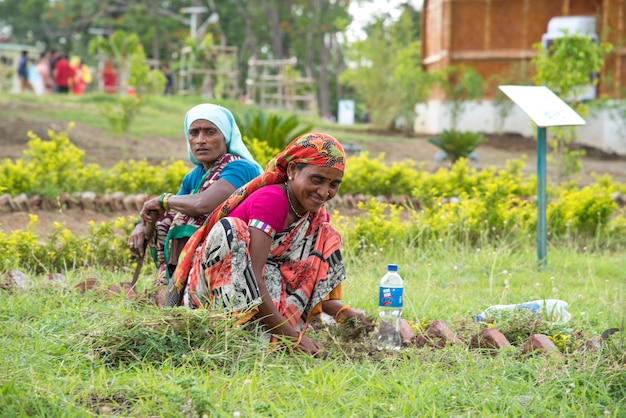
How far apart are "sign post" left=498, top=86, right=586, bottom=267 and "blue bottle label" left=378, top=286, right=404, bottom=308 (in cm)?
218

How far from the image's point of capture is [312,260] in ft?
13.1

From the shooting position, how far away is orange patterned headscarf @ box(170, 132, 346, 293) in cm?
368

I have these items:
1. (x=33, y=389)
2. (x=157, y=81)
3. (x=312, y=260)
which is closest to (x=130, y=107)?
(x=157, y=81)

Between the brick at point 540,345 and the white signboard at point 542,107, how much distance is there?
2.12 meters

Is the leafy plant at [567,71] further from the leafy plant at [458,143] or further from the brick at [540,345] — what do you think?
the brick at [540,345]

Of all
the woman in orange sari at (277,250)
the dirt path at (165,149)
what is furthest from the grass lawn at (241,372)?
the dirt path at (165,149)

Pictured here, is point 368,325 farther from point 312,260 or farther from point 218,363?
point 218,363

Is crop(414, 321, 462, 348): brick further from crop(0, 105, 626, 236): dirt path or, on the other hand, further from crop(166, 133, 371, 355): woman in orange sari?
crop(0, 105, 626, 236): dirt path

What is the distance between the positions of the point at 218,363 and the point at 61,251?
8.65 feet

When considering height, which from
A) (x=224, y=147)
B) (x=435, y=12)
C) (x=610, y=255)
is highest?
(x=435, y=12)

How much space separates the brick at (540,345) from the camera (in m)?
3.63

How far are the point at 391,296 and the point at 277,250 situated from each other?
0.58m

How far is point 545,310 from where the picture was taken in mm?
4281

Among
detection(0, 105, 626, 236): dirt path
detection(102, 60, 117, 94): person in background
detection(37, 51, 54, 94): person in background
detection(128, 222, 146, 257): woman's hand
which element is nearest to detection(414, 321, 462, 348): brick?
detection(128, 222, 146, 257): woman's hand
